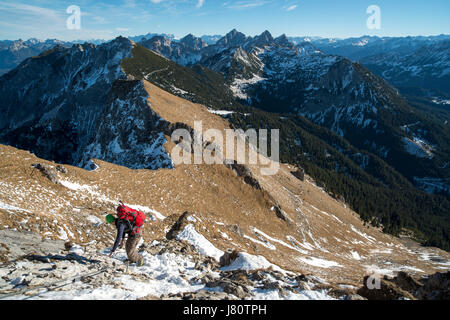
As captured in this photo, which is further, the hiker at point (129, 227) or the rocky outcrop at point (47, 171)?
the rocky outcrop at point (47, 171)

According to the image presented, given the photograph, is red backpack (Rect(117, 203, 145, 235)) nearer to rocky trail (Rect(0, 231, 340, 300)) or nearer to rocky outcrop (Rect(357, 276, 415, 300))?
rocky trail (Rect(0, 231, 340, 300))

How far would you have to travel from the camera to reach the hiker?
13.4 m

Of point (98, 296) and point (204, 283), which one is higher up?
point (98, 296)

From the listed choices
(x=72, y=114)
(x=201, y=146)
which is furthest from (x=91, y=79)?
(x=201, y=146)

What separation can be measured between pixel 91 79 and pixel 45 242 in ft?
678

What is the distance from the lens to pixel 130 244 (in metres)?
Result: 14.3

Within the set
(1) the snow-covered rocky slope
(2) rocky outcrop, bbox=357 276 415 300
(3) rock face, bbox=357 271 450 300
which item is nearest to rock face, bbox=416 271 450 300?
(3) rock face, bbox=357 271 450 300

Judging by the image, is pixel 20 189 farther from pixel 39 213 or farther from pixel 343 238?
pixel 343 238

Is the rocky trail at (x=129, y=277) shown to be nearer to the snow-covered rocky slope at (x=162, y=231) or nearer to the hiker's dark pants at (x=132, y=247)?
the snow-covered rocky slope at (x=162, y=231)

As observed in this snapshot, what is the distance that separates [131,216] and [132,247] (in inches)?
84.8

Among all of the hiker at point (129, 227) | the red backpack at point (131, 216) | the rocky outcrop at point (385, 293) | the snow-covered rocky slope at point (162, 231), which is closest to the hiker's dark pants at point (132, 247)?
the hiker at point (129, 227)

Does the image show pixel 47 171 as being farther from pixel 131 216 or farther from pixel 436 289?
pixel 436 289

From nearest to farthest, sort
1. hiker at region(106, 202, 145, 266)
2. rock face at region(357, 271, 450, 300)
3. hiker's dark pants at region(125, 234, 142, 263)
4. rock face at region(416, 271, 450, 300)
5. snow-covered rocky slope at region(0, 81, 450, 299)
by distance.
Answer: snow-covered rocky slope at region(0, 81, 450, 299), hiker at region(106, 202, 145, 266), rock face at region(357, 271, 450, 300), hiker's dark pants at region(125, 234, 142, 263), rock face at region(416, 271, 450, 300)

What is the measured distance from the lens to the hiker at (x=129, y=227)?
13.4 m
